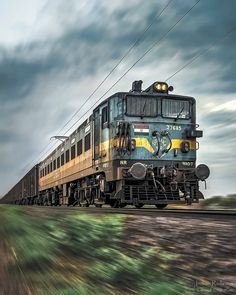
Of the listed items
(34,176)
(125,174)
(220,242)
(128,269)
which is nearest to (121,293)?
(128,269)

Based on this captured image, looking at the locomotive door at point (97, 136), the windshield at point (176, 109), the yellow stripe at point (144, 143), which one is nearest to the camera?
the yellow stripe at point (144, 143)

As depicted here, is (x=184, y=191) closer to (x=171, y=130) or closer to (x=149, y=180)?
(x=149, y=180)

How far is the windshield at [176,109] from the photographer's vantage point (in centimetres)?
1500

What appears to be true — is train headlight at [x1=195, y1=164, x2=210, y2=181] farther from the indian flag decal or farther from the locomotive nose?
the indian flag decal

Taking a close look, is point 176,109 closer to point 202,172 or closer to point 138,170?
point 202,172

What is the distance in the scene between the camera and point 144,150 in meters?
14.3

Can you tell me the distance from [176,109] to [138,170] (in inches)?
131

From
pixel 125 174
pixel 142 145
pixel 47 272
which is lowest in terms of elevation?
pixel 47 272

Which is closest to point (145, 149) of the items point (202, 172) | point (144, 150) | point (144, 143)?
point (144, 150)

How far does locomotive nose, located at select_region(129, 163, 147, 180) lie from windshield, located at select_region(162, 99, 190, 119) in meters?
2.64

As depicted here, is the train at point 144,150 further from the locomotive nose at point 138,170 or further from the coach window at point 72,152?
the coach window at point 72,152

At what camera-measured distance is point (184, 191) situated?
13.8 m

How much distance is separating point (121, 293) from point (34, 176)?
120 ft

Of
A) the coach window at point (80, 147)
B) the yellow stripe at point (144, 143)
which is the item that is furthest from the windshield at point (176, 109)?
the coach window at point (80, 147)
